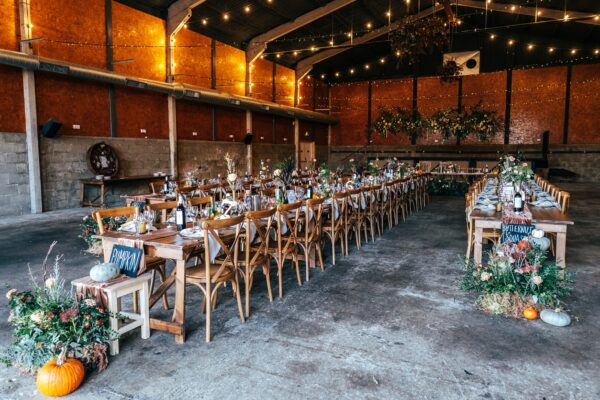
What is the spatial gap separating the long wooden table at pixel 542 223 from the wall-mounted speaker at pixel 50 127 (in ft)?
27.7

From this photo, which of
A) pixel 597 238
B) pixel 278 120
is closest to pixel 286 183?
pixel 597 238

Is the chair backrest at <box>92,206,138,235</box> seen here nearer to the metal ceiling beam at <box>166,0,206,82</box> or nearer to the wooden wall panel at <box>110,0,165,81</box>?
the wooden wall panel at <box>110,0,165,81</box>

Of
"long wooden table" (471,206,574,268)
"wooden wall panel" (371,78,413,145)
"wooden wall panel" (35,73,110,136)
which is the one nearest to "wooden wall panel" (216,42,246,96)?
"wooden wall panel" (35,73,110,136)

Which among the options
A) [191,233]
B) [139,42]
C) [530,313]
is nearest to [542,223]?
[530,313]

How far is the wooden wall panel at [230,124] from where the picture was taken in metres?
14.3

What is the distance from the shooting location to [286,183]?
664 centimetres

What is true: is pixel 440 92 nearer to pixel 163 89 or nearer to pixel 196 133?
pixel 196 133

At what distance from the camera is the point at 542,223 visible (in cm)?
433

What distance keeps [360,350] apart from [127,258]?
1.78m

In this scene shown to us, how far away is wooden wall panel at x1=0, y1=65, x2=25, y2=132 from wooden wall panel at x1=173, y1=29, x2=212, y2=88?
431 cm

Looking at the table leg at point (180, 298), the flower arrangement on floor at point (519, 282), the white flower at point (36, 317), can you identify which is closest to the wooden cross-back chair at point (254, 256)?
the table leg at point (180, 298)

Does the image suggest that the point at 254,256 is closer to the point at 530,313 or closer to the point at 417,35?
the point at 530,313

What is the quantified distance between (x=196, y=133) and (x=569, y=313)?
11.7 metres

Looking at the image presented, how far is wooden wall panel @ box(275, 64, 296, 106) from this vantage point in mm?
17170
